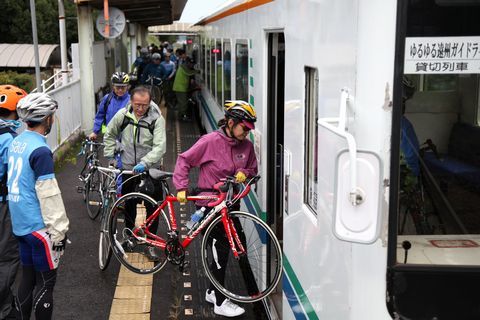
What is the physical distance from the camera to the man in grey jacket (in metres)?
5.31

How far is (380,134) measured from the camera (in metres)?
1.80

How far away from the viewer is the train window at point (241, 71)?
5.54 metres

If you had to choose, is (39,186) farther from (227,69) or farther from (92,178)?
(227,69)

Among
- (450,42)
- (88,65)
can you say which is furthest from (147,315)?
(88,65)

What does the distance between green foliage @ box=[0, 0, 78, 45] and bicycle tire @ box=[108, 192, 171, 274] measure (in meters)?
28.3

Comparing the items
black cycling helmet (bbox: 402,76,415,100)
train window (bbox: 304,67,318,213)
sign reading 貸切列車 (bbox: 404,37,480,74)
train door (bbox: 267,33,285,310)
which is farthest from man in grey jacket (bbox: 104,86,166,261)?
sign reading 貸切列車 (bbox: 404,37,480,74)

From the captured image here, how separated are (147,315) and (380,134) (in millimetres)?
3497

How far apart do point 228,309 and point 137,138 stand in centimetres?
179

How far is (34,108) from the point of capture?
3.72 metres

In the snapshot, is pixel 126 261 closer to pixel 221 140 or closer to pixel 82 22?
pixel 221 140

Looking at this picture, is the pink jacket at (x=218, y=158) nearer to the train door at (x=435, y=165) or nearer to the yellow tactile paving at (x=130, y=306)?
the yellow tactile paving at (x=130, y=306)

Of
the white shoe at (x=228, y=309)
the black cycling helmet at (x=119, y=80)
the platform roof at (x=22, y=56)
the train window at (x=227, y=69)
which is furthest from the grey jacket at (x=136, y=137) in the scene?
the platform roof at (x=22, y=56)

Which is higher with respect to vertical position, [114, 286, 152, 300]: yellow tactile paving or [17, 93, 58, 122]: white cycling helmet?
[17, 93, 58, 122]: white cycling helmet

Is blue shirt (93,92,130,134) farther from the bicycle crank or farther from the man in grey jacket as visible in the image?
the bicycle crank
